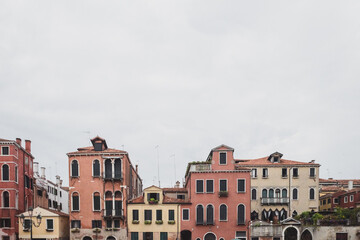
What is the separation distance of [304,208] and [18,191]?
39.4 meters

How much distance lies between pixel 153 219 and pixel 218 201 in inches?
332

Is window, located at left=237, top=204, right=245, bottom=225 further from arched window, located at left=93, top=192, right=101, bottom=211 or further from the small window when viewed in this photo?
arched window, located at left=93, top=192, right=101, bottom=211

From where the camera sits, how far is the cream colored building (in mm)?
53406

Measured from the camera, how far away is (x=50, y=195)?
67938 mm

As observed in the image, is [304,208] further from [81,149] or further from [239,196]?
[81,149]

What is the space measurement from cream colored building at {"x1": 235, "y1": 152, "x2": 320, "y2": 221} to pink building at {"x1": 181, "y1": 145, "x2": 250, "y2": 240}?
705 centimetres

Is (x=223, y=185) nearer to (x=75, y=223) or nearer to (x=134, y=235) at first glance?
(x=134, y=235)

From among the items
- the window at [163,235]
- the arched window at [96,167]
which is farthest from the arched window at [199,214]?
the arched window at [96,167]

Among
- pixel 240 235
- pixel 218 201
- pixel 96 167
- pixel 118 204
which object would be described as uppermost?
pixel 96 167

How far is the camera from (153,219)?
46562 millimetres

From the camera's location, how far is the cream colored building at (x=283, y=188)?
5341cm

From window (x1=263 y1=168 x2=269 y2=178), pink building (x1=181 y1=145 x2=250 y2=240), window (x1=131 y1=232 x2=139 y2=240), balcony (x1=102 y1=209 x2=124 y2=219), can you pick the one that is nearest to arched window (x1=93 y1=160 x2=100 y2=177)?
balcony (x1=102 y1=209 x2=124 y2=219)

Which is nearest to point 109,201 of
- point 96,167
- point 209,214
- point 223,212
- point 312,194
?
point 96,167

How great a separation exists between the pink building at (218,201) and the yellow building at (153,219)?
3.82 feet
